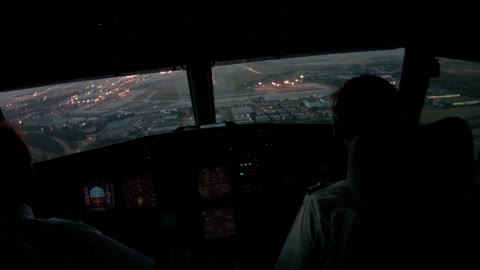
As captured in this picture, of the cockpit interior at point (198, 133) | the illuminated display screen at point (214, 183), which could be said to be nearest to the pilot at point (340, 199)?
the cockpit interior at point (198, 133)

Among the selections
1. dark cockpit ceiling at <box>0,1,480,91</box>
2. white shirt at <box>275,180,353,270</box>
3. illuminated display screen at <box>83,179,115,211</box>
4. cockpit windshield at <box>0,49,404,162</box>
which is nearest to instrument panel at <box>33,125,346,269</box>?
illuminated display screen at <box>83,179,115,211</box>

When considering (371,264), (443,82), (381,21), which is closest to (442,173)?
(371,264)

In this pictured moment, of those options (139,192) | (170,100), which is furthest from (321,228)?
(170,100)

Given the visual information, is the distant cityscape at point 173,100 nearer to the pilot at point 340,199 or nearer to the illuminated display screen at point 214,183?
the illuminated display screen at point 214,183

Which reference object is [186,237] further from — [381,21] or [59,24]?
[381,21]

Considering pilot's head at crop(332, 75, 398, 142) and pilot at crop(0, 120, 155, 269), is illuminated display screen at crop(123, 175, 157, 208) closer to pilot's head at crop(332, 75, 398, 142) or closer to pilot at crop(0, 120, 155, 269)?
pilot at crop(0, 120, 155, 269)

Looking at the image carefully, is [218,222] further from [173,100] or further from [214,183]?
[173,100]
